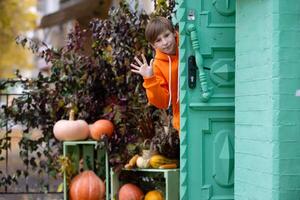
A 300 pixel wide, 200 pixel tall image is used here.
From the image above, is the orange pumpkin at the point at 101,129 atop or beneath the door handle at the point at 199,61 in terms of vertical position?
beneath

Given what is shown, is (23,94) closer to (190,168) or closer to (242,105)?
(190,168)

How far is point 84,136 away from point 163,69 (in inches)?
61.0

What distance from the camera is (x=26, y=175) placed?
7.20 m

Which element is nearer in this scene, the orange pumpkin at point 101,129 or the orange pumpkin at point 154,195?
the orange pumpkin at point 154,195

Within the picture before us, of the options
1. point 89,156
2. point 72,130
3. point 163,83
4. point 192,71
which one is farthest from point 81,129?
point 192,71

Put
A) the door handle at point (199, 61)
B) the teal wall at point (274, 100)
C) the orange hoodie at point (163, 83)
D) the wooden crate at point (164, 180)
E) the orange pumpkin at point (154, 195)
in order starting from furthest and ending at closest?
the orange pumpkin at point (154, 195) → the wooden crate at point (164, 180) → the orange hoodie at point (163, 83) → the door handle at point (199, 61) → the teal wall at point (274, 100)

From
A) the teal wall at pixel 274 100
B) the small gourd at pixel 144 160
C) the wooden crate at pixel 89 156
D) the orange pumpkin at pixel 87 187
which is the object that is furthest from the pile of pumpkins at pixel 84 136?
the teal wall at pixel 274 100

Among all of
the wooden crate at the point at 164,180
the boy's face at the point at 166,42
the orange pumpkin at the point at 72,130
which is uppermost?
the boy's face at the point at 166,42

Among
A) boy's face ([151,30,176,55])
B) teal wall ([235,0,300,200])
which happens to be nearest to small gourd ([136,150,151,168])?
boy's face ([151,30,176,55])

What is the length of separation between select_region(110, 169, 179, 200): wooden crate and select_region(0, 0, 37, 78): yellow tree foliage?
1709 cm

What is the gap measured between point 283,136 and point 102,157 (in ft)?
10.3

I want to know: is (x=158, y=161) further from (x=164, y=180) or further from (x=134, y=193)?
(x=134, y=193)

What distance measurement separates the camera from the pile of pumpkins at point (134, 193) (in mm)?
5492

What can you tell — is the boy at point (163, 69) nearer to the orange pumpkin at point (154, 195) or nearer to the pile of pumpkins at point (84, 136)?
the orange pumpkin at point (154, 195)
